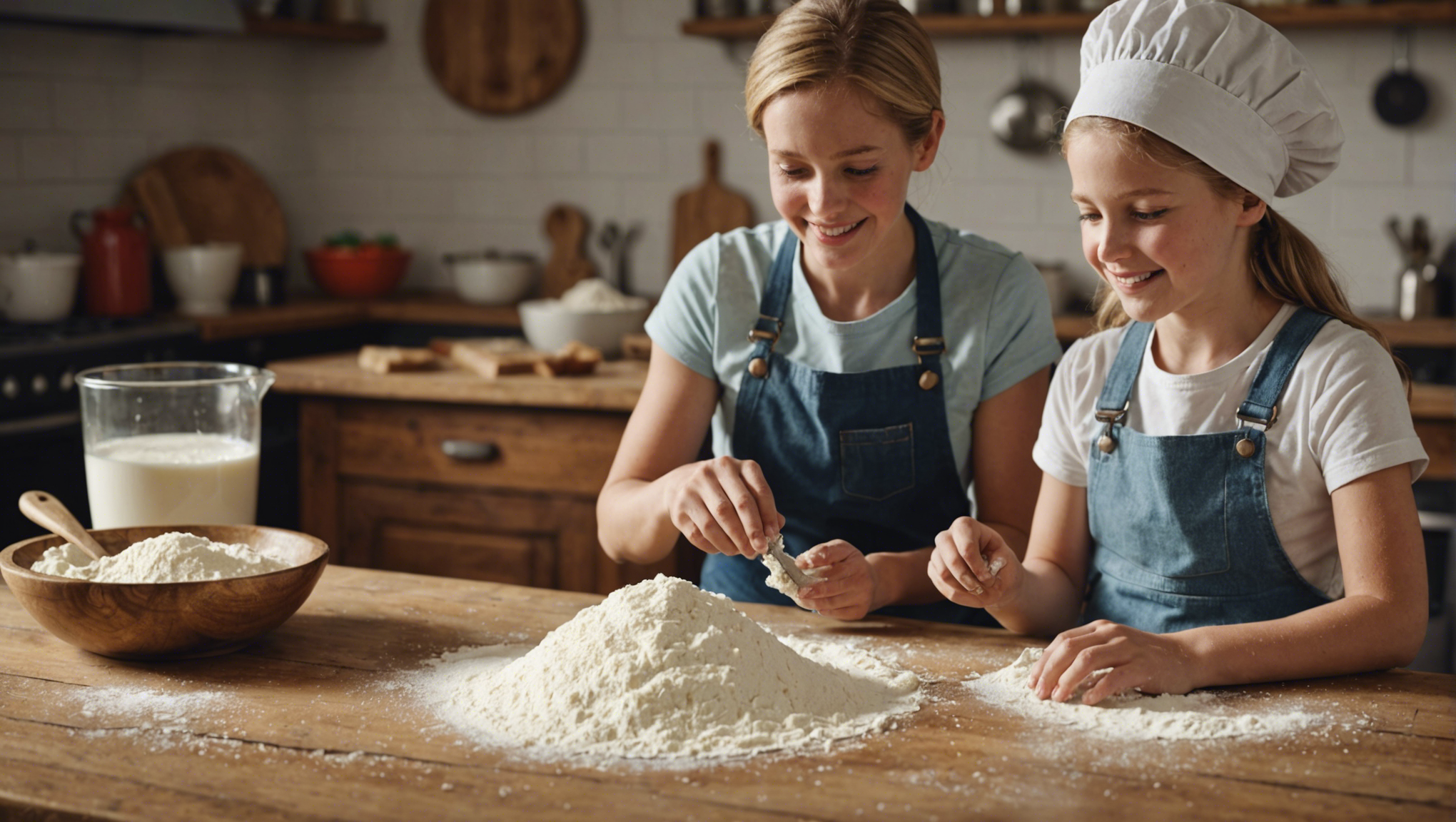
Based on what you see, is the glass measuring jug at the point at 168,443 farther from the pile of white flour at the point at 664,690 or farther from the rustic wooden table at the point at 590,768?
the pile of white flour at the point at 664,690

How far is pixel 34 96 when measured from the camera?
344 cm

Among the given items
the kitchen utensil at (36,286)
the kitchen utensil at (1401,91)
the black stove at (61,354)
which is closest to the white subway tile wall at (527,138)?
the kitchen utensil at (1401,91)

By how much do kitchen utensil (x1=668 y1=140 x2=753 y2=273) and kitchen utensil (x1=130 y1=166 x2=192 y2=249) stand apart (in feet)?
4.63

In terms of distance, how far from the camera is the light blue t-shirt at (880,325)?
168 cm

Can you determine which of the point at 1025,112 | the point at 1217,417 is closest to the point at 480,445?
the point at 1217,417

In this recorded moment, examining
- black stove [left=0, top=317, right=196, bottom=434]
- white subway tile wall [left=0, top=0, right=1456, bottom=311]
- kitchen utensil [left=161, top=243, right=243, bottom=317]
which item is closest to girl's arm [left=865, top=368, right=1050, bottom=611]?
white subway tile wall [left=0, top=0, right=1456, bottom=311]

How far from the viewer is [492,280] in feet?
12.8

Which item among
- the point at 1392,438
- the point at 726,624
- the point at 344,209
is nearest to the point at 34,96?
the point at 344,209

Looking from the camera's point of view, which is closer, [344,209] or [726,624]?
[726,624]

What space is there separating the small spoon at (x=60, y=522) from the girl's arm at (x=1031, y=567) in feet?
2.79

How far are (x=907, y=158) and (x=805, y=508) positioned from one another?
1.53 feet

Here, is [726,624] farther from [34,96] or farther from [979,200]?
[34,96]

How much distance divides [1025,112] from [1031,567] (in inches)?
94.0

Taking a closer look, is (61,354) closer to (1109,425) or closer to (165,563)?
(165,563)
